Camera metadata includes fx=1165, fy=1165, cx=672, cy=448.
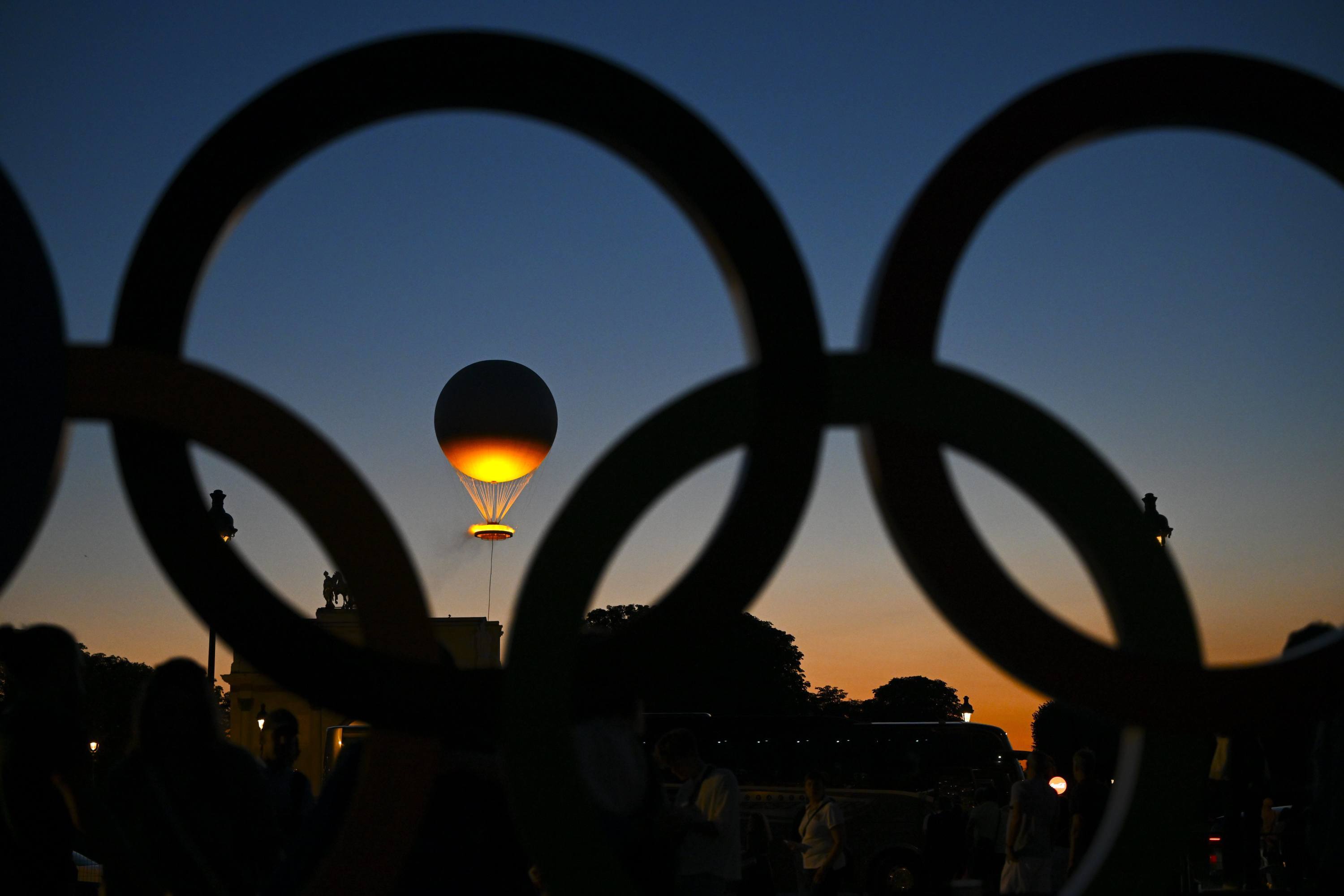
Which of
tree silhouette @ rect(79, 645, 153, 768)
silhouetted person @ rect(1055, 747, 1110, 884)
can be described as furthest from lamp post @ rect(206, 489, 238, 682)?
tree silhouette @ rect(79, 645, 153, 768)

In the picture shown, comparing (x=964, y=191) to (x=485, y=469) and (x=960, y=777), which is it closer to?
(x=485, y=469)

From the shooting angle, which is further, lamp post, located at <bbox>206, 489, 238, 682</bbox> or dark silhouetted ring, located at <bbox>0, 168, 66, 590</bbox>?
lamp post, located at <bbox>206, 489, 238, 682</bbox>

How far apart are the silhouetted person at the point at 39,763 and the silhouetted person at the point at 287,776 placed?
2192 millimetres

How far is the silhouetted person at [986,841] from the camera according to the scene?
1357 cm

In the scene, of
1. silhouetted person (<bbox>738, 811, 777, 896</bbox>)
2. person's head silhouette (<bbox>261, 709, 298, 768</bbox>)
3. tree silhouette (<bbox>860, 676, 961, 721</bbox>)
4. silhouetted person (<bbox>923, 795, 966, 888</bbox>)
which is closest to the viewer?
person's head silhouette (<bbox>261, 709, 298, 768</bbox>)

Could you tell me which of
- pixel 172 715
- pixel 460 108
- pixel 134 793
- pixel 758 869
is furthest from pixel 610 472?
pixel 758 869

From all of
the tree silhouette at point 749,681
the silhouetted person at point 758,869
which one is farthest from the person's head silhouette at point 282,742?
the tree silhouette at point 749,681

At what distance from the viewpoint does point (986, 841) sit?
1360cm

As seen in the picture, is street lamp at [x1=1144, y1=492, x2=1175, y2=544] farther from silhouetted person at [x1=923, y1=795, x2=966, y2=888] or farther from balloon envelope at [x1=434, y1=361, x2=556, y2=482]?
balloon envelope at [x1=434, y1=361, x2=556, y2=482]

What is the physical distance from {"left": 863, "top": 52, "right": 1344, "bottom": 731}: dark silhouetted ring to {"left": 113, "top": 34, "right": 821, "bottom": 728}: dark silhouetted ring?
0.45 meters

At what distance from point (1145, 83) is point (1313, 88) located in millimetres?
878

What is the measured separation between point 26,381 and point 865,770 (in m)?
15.8

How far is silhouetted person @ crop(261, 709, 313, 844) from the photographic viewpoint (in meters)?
7.28

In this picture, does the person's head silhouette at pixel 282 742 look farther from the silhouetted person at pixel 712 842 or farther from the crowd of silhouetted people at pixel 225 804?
the silhouetted person at pixel 712 842
